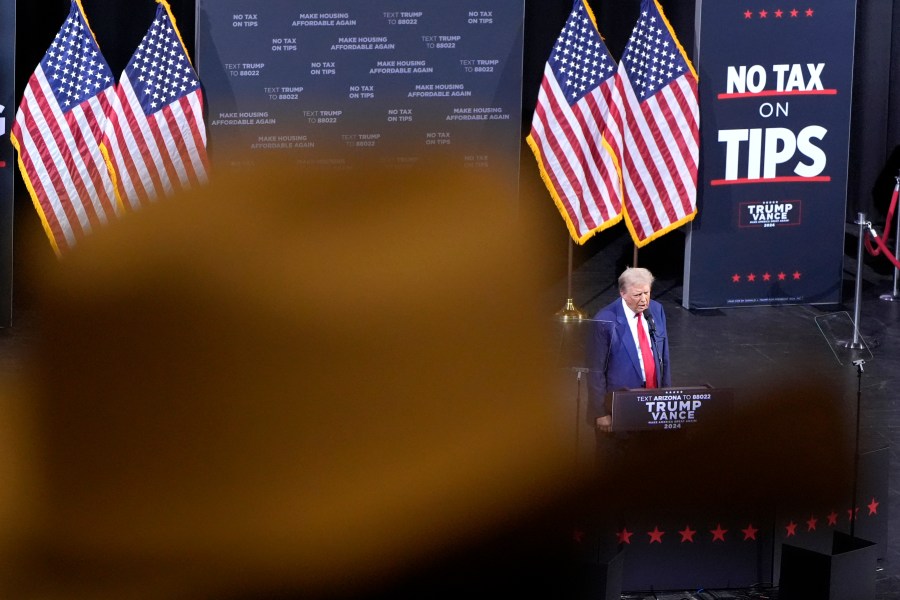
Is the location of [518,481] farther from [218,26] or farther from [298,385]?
[218,26]

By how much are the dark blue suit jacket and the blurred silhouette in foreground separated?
0.37m

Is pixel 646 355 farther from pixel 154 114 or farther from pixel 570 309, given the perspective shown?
pixel 154 114

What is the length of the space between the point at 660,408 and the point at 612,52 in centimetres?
623

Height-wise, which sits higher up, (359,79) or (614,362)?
(359,79)

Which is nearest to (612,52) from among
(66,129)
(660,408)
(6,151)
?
(66,129)

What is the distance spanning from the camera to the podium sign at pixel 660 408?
283 inches

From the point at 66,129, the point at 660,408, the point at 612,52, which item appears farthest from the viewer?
the point at 612,52

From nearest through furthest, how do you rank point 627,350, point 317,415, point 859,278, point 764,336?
point 627,350 < point 317,415 < point 859,278 < point 764,336

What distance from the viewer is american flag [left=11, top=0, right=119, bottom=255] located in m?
11.3

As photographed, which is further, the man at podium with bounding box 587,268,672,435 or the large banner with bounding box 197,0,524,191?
the large banner with bounding box 197,0,524,191

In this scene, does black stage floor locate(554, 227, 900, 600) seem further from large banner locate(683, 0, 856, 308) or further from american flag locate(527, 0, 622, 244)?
american flag locate(527, 0, 622, 244)

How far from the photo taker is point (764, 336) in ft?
39.2

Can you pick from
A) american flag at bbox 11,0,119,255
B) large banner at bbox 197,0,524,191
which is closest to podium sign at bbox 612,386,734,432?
large banner at bbox 197,0,524,191

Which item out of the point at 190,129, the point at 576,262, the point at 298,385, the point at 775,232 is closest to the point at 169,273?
the point at 190,129
